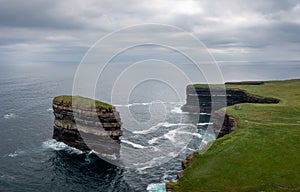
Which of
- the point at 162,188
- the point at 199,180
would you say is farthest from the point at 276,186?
the point at 162,188

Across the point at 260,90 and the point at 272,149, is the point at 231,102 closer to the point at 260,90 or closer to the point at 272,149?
the point at 260,90

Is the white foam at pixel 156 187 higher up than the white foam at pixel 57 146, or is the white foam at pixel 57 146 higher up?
the white foam at pixel 57 146

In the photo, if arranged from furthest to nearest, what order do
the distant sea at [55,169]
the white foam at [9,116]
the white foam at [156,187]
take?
the white foam at [9,116] → the distant sea at [55,169] → the white foam at [156,187]

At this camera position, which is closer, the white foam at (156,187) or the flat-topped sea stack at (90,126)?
the white foam at (156,187)

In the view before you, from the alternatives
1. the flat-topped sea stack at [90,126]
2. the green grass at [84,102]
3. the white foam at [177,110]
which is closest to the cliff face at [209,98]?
the white foam at [177,110]

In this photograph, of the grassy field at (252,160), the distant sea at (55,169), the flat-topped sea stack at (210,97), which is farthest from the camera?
the flat-topped sea stack at (210,97)

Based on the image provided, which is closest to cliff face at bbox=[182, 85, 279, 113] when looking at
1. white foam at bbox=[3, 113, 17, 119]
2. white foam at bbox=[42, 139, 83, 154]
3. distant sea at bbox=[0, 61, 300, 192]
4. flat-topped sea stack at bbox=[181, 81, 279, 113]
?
flat-topped sea stack at bbox=[181, 81, 279, 113]

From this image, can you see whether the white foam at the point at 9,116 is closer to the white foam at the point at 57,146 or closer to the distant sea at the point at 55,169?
the distant sea at the point at 55,169
